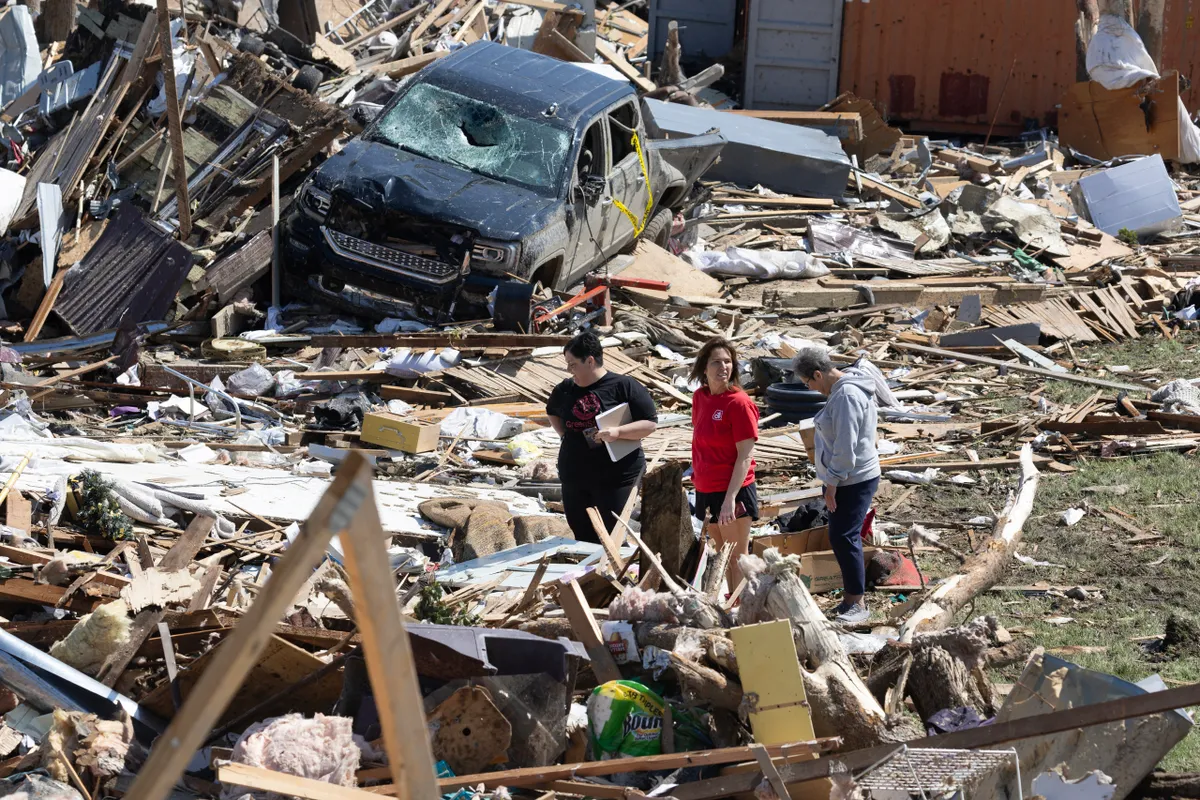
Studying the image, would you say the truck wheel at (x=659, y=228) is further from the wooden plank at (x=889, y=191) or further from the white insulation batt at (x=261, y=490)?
the white insulation batt at (x=261, y=490)

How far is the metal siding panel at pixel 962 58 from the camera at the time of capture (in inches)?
934

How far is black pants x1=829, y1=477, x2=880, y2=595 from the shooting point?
688 centimetres

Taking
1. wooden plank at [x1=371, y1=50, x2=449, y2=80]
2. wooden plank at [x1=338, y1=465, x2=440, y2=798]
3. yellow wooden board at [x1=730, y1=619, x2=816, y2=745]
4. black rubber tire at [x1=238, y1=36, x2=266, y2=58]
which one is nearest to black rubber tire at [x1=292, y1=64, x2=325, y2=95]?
black rubber tire at [x1=238, y1=36, x2=266, y2=58]

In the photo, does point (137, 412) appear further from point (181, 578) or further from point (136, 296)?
point (181, 578)

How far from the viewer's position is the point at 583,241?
12.6 m

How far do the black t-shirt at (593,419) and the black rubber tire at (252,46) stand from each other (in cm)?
1208

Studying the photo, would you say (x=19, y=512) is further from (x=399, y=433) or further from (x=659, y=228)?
(x=659, y=228)

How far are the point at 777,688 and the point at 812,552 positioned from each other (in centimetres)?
284

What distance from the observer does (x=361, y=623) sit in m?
2.37

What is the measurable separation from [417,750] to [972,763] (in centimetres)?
275

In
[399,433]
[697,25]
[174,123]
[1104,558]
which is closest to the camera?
[1104,558]

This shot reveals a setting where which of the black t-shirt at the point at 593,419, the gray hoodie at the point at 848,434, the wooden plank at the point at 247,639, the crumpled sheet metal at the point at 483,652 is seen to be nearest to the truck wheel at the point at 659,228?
the black t-shirt at the point at 593,419

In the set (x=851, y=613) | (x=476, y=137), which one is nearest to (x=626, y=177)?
(x=476, y=137)

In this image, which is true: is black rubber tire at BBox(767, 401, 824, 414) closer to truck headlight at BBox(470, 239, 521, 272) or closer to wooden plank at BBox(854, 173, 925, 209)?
truck headlight at BBox(470, 239, 521, 272)
